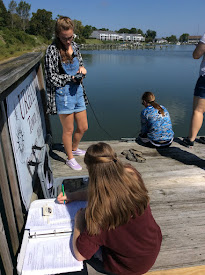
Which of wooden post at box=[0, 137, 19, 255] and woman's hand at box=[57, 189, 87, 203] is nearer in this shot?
wooden post at box=[0, 137, 19, 255]

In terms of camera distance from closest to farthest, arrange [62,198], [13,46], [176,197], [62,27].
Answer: [62,198] → [62,27] → [176,197] → [13,46]

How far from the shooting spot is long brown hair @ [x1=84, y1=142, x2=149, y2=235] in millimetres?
1277

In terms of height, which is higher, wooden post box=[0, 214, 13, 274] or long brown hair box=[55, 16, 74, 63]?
long brown hair box=[55, 16, 74, 63]

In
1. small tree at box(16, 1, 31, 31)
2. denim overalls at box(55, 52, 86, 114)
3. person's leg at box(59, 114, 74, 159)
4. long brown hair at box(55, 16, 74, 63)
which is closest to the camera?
long brown hair at box(55, 16, 74, 63)

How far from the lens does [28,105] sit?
2361mm

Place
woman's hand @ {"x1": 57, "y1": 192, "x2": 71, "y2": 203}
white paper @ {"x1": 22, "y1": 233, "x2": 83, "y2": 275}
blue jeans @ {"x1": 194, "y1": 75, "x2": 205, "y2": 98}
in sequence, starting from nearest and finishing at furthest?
white paper @ {"x1": 22, "y1": 233, "x2": 83, "y2": 275} < woman's hand @ {"x1": 57, "y1": 192, "x2": 71, "y2": 203} < blue jeans @ {"x1": 194, "y1": 75, "x2": 205, "y2": 98}

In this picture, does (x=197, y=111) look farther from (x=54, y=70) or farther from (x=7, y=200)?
(x=7, y=200)

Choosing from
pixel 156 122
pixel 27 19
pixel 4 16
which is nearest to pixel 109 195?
pixel 156 122

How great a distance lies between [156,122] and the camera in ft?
11.2

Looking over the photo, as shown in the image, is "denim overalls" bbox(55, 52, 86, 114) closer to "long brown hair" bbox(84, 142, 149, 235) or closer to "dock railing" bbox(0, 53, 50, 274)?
"dock railing" bbox(0, 53, 50, 274)

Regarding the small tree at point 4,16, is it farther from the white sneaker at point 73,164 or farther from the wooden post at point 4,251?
the wooden post at point 4,251

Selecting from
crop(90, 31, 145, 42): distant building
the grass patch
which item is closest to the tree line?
the grass patch

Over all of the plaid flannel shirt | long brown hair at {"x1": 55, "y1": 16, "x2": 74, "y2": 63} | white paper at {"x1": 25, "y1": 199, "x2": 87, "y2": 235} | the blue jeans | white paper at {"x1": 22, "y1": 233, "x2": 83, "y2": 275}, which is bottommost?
white paper at {"x1": 22, "y1": 233, "x2": 83, "y2": 275}

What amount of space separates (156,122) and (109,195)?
2.33m
